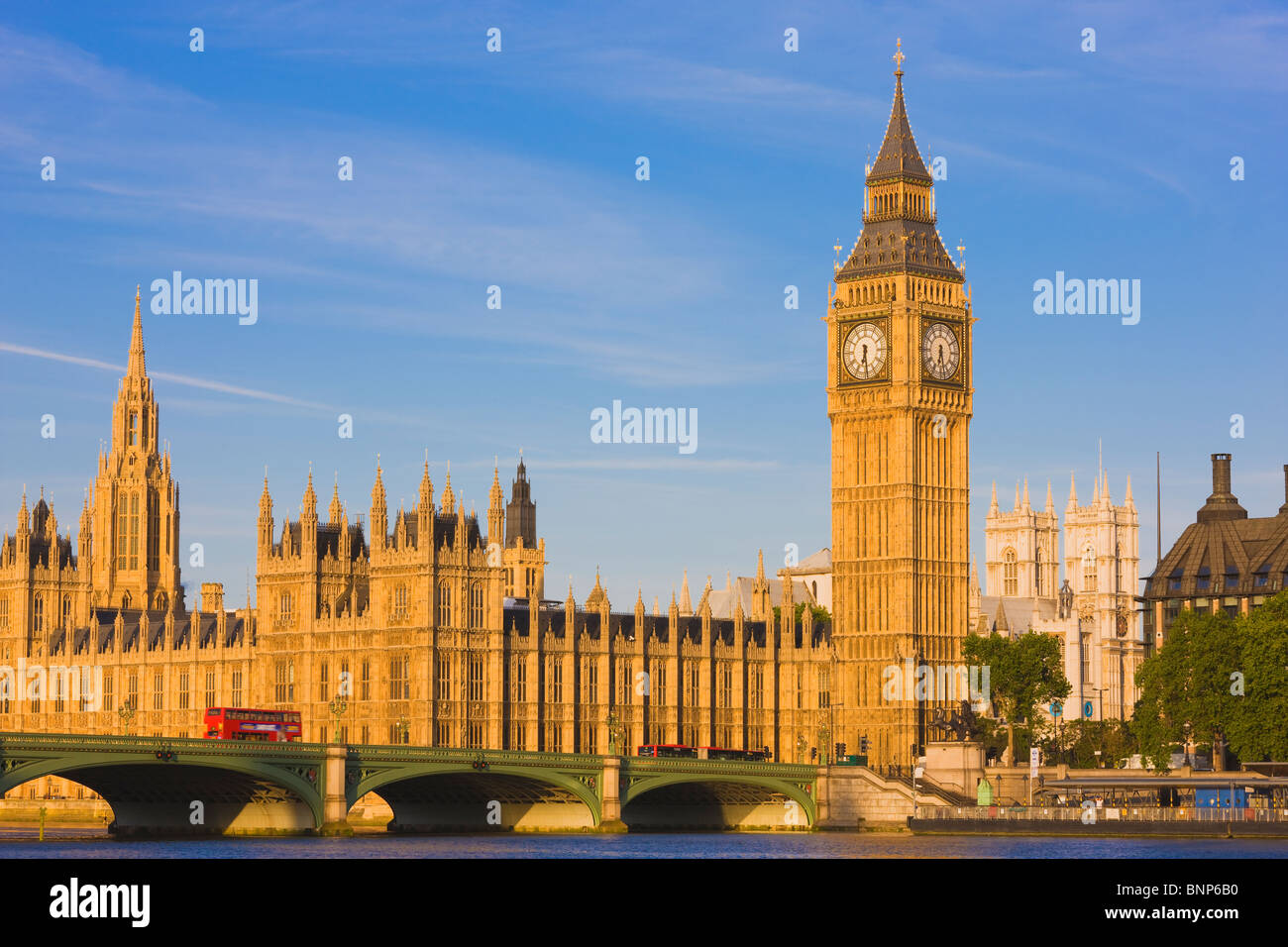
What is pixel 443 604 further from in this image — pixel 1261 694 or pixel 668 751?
pixel 1261 694

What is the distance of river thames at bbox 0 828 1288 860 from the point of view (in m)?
108

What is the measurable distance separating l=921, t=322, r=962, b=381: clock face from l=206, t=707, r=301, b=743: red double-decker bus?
47482mm

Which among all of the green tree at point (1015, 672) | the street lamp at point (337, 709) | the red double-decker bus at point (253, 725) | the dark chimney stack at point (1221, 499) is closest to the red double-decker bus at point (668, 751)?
the street lamp at point (337, 709)

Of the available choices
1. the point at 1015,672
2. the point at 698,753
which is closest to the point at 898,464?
the point at 1015,672

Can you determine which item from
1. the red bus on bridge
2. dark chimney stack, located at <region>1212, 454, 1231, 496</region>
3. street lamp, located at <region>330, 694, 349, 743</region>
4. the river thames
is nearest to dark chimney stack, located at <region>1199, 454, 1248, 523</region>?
dark chimney stack, located at <region>1212, 454, 1231, 496</region>

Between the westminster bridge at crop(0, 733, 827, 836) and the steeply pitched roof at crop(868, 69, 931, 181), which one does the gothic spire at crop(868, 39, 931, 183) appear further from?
the westminster bridge at crop(0, 733, 827, 836)

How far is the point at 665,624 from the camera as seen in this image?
536 feet

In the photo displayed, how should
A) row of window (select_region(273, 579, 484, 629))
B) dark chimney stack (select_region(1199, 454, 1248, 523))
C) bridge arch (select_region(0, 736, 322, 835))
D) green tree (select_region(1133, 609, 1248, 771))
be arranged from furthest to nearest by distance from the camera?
dark chimney stack (select_region(1199, 454, 1248, 523)), green tree (select_region(1133, 609, 1248, 771)), row of window (select_region(273, 579, 484, 629)), bridge arch (select_region(0, 736, 322, 835))

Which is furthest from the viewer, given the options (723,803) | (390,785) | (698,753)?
(698,753)

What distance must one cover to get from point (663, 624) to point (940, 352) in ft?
79.7

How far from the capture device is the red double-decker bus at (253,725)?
129500mm
